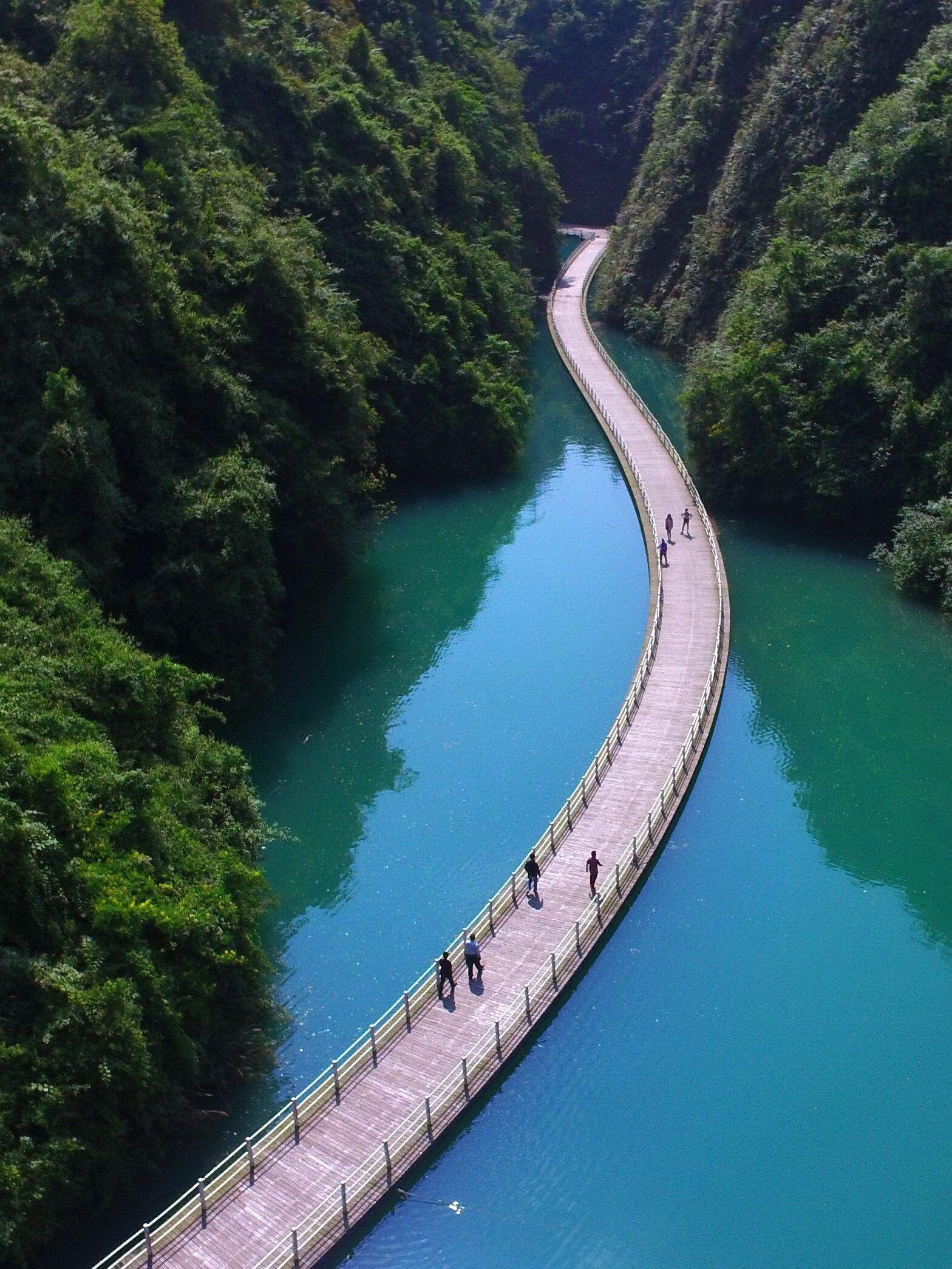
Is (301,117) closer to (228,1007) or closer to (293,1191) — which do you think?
(228,1007)

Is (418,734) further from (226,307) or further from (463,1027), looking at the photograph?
(226,307)

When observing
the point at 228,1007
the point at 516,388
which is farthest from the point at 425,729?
the point at 516,388

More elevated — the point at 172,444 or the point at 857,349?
the point at 857,349

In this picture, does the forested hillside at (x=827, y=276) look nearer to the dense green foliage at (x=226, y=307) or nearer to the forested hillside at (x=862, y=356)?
the forested hillside at (x=862, y=356)

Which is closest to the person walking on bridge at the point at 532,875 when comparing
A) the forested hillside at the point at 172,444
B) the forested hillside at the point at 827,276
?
the forested hillside at the point at 172,444

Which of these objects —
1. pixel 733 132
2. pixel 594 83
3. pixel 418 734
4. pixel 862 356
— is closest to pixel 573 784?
pixel 418 734

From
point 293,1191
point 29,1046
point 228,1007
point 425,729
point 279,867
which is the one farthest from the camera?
point 425,729
